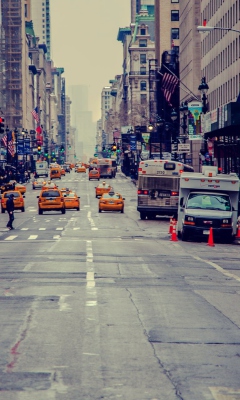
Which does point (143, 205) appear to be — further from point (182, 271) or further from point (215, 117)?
point (182, 271)

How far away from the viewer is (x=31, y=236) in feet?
138

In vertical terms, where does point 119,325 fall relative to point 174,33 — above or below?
below

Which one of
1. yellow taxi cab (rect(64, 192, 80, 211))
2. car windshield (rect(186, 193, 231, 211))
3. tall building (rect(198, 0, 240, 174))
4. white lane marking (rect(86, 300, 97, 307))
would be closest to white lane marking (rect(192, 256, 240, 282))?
white lane marking (rect(86, 300, 97, 307))

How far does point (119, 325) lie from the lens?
14.2 metres

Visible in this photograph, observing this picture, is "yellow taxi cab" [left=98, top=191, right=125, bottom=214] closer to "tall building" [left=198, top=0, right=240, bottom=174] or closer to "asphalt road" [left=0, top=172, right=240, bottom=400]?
"tall building" [left=198, top=0, right=240, bottom=174]

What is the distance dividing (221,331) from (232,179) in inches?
982

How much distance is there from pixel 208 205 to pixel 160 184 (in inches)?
641

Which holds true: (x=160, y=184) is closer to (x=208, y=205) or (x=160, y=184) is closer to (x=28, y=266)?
(x=208, y=205)

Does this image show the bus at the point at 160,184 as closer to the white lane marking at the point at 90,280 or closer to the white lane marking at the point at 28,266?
the white lane marking at the point at 28,266

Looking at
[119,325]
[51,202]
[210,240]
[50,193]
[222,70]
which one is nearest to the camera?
[119,325]

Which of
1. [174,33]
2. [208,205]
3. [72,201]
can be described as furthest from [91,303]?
[174,33]

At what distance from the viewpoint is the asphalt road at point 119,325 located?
992 centimetres

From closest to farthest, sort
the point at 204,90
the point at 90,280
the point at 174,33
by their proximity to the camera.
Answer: the point at 90,280
the point at 204,90
the point at 174,33

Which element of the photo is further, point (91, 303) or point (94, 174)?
point (94, 174)
